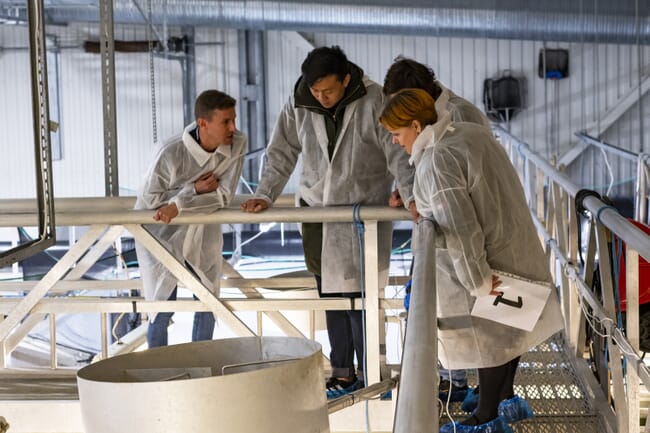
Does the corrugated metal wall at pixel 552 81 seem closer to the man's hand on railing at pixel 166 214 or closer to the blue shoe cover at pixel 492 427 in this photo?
the man's hand on railing at pixel 166 214

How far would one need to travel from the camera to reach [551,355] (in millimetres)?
3564

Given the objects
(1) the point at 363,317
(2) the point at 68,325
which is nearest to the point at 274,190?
(1) the point at 363,317

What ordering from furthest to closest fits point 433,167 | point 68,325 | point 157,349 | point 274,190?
point 68,325 → point 274,190 → point 433,167 → point 157,349

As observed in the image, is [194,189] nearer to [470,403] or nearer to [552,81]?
[470,403]

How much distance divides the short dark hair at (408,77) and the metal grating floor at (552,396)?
1.09 meters

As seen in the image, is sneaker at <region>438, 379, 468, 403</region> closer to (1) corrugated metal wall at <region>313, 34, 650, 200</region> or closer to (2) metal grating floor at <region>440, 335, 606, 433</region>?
(2) metal grating floor at <region>440, 335, 606, 433</region>

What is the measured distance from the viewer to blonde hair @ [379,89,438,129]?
2.20 metres

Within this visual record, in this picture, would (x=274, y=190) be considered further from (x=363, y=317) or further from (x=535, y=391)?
(x=535, y=391)

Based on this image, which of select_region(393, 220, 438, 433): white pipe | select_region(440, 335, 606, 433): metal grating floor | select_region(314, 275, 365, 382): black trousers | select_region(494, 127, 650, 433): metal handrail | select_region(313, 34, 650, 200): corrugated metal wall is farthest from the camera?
select_region(313, 34, 650, 200): corrugated metal wall

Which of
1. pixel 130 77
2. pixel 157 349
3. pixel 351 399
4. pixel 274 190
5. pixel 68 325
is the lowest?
pixel 68 325

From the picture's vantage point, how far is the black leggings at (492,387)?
2.47 metres

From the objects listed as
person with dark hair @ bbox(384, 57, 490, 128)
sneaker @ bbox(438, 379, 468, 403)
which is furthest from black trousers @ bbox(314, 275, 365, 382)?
person with dark hair @ bbox(384, 57, 490, 128)

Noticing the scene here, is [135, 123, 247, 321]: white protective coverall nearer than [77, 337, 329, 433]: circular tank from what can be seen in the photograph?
No

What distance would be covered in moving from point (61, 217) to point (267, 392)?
1.83 meters
